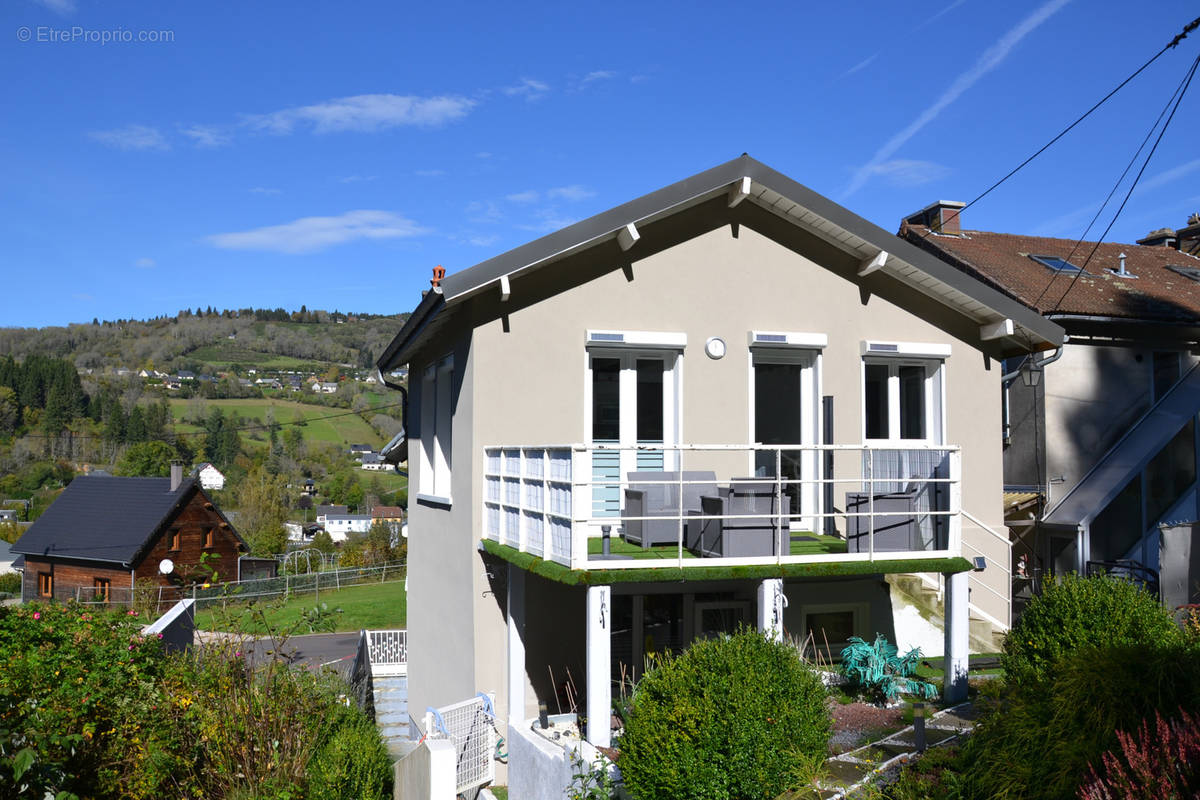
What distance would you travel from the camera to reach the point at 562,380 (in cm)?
1291

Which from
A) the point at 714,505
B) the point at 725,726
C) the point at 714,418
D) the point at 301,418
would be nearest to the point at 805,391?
Answer: the point at 714,418

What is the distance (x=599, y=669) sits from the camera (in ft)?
33.0

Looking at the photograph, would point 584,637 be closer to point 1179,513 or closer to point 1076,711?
point 1076,711

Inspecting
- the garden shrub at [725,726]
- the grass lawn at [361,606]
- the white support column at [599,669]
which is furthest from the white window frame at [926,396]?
the grass lawn at [361,606]

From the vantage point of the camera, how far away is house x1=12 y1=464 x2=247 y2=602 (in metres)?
56.2

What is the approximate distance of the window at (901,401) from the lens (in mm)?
14438

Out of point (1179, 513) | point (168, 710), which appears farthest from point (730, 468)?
point (1179, 513)

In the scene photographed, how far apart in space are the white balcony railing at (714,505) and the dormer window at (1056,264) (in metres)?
10.1

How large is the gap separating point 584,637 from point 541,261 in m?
5.06

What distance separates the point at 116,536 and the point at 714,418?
176 ft

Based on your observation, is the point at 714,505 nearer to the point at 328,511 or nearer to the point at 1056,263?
the point at 1056,263

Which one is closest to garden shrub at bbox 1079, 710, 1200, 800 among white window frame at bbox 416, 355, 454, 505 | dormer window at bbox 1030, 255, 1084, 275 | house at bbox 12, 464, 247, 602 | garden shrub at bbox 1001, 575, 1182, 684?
garden shrub at bbox 1001, 575, 1182, 684

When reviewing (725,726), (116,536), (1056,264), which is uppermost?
(1056,264)

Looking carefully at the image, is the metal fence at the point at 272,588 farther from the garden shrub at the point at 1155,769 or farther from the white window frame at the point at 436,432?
the garden shrub at the point at 1155,769
